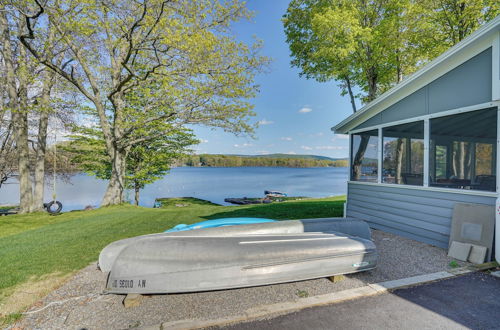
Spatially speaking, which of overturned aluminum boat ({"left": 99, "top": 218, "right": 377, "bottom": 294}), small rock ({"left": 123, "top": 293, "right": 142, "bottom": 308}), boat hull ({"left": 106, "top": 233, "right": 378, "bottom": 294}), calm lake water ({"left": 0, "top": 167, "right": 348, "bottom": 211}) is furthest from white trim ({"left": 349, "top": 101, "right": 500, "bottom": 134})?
calm lake water ({"left": 0, "top": 167, "right": 348, "bottom": 211})

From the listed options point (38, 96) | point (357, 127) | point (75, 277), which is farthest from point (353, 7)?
point (38, 96)

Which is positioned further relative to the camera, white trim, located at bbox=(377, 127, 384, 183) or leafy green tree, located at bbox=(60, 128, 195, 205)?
leafy green tree, located at bbox=(60, 128, 195, 205)

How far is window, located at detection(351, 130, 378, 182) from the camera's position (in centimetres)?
680

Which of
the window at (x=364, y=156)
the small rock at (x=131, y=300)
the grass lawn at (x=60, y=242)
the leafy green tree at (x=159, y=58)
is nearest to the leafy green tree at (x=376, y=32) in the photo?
the leafy green tree at (x=159, y=58)

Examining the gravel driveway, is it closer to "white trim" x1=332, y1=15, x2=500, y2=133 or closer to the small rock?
the small rock

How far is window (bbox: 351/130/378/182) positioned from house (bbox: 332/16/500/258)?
29mm

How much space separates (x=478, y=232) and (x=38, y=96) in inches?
663

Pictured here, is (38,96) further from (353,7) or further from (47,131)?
(353,7)

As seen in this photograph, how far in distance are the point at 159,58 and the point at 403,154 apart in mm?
9789

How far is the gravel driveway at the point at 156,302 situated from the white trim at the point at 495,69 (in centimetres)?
301

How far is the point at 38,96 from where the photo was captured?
38.5 feet

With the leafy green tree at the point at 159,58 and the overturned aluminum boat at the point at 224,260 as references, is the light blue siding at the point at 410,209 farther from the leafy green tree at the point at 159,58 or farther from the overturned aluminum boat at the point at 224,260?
the leafy green tree at the point at 159,58

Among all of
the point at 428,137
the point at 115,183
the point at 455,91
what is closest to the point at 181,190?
the point at 115,183

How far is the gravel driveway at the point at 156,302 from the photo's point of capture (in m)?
2.61
